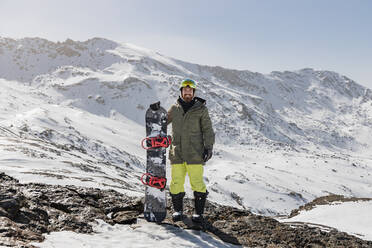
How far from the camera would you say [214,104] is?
383ft

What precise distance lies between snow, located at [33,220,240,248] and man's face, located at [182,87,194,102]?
9.74ft

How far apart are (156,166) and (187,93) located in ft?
6.22

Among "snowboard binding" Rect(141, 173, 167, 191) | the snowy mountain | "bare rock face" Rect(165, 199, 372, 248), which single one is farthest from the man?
the snowy mountain

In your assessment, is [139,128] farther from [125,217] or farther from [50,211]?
[50,211]

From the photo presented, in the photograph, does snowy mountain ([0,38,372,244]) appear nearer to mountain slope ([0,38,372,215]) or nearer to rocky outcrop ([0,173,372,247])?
mountain slope ([0,38,372,215])

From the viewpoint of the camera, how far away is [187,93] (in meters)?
6.47

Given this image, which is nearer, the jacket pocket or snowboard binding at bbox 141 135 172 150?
the jacket pocket

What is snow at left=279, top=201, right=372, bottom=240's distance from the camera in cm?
940

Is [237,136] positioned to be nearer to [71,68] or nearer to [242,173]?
[242,173]

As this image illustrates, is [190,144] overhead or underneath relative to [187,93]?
underneath

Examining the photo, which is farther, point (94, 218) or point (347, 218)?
point (347, 218)

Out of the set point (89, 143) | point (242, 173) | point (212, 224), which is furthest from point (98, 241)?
point (242, 173)

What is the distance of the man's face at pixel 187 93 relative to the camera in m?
6.45

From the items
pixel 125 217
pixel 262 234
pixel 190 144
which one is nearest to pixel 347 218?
pixel 262 234
